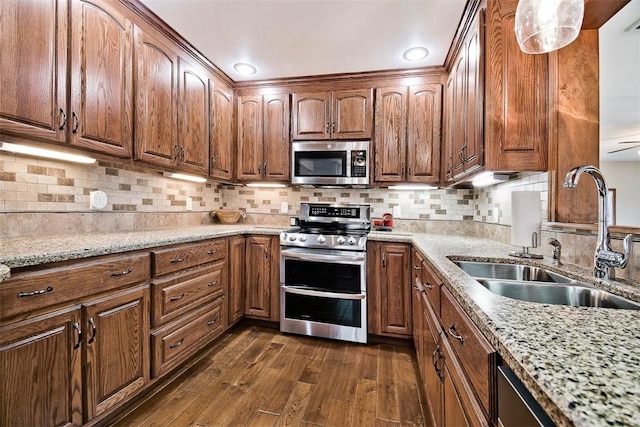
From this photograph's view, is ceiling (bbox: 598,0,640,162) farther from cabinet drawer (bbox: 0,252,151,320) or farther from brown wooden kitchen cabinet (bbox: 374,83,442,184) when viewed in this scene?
cabinet drawer (bbox: 0,252,151,320)

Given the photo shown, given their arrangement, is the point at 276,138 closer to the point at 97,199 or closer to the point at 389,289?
the point at 97,199

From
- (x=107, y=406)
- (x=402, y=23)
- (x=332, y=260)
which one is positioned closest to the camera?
(x=107, y=406)

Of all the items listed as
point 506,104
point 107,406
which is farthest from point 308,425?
point 506,104

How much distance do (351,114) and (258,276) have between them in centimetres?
174

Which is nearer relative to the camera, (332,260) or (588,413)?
(588,413)

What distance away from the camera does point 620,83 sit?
1.29 metres

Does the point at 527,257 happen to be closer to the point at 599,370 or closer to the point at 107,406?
the point at 599,370

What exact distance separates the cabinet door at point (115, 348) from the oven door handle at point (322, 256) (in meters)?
1.13

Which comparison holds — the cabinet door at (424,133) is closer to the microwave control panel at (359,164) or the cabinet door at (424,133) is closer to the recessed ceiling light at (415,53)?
the recessed ceiling light at (415,53)

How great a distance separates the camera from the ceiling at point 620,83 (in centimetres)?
114

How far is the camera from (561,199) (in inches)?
57.8

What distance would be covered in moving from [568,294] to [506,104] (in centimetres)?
102

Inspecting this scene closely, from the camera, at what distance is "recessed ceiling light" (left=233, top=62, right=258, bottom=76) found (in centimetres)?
257

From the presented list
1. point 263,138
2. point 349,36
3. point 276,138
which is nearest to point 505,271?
point 349,36
